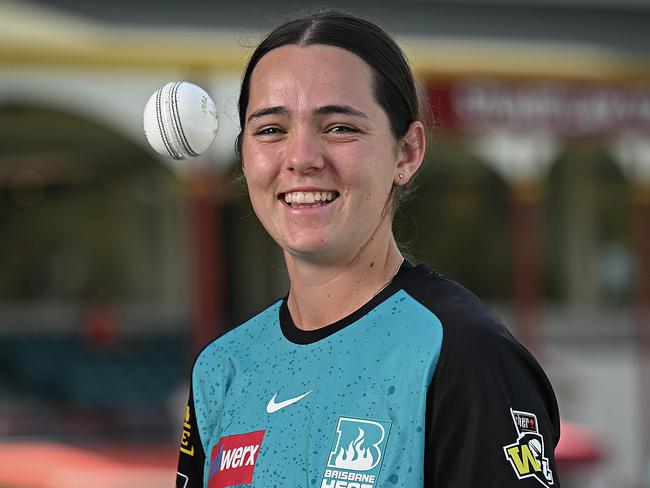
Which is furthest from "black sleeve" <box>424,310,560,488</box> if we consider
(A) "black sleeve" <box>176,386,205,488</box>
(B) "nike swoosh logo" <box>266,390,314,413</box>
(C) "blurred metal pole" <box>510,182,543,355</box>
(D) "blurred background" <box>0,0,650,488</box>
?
(C) "blurred metal pole" <box>510,182,543,355</box>

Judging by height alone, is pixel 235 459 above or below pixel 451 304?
below

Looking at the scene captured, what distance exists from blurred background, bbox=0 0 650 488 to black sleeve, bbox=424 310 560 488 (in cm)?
324

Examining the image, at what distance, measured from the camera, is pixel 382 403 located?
1.80m

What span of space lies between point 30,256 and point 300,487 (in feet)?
46.3

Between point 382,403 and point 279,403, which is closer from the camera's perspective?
point 382,403

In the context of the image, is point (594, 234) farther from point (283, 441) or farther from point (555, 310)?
point (283, 441)

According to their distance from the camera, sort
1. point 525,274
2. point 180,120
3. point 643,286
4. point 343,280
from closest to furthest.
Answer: point 343,280, point 180,120, point 525,274, point 643,286

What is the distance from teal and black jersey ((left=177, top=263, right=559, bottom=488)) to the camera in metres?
1.69

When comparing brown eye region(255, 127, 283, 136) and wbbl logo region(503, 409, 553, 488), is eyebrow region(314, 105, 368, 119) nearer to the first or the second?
brown eye region(255, 127, 283, 136)

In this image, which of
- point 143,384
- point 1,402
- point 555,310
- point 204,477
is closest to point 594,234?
point 555,310

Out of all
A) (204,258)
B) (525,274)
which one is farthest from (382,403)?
(525,274)

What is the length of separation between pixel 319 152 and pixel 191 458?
0.61 m

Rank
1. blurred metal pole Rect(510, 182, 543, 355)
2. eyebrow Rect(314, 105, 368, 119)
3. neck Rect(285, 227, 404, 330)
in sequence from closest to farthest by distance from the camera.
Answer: eyebrow Rect(314, 105, 368, 119)
neck Rect(285, 227, 404, 330)
blurred metal pole Rect(510, 182, 543, 355)

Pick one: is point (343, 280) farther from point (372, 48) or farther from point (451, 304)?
point (372, 48)
